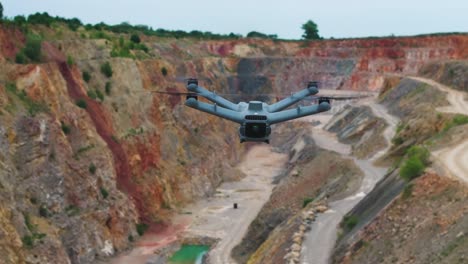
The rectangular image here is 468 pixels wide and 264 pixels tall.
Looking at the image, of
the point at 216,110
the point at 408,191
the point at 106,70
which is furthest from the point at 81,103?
the point at 216,110

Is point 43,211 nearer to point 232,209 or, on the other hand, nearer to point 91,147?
point 91,147

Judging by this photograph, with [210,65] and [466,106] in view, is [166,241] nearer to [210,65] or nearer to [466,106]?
[466,106]

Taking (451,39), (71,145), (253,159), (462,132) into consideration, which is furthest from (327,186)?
(451,39)

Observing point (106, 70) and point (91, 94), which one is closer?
point (91, 94)

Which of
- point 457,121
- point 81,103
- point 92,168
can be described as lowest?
point 92,168

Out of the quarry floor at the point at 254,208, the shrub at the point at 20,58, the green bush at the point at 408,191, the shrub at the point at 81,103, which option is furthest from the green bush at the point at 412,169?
the shrub at the point at 81,103

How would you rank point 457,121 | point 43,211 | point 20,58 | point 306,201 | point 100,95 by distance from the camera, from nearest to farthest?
point 457,121 → point 43,211 → point 306,201 → point 20,58 → point 100,95
